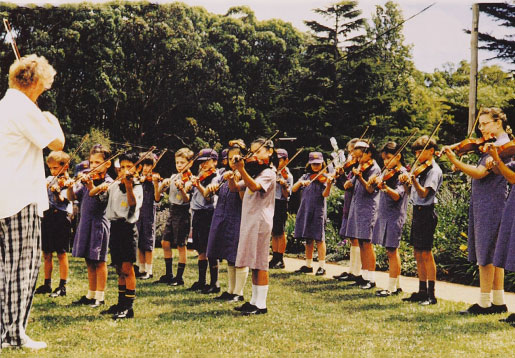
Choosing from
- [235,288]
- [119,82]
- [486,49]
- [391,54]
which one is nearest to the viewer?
[235,288]

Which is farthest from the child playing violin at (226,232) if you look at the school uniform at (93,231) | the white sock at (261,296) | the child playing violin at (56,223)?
the child playing violin at (56,223)

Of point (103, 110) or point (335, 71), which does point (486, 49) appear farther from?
point (103, 110)

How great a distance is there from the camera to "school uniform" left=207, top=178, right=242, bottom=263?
7730 mm

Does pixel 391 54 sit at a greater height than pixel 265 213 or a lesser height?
greater

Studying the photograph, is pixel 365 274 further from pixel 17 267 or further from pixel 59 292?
pixel 17 267

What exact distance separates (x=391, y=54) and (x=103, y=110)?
27227 millimetres

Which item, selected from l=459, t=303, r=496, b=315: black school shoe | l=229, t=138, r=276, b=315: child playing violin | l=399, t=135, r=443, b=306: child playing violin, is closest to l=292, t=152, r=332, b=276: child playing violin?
l=399, t=135, r=443, b=306: child playing violin

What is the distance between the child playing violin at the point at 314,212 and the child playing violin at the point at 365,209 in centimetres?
115

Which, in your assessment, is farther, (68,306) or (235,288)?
(235,288)

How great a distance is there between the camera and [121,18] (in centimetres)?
2852

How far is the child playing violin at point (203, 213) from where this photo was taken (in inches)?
322

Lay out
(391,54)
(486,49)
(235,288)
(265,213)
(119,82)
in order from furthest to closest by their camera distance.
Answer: (391,54)
(119,82)
(486,49)
(235,288)
(265,213)

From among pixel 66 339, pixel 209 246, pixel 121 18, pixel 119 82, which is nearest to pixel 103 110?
pixel 119 82

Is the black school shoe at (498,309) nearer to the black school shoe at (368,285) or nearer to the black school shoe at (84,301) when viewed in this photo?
the black school shoe at (368,285)
